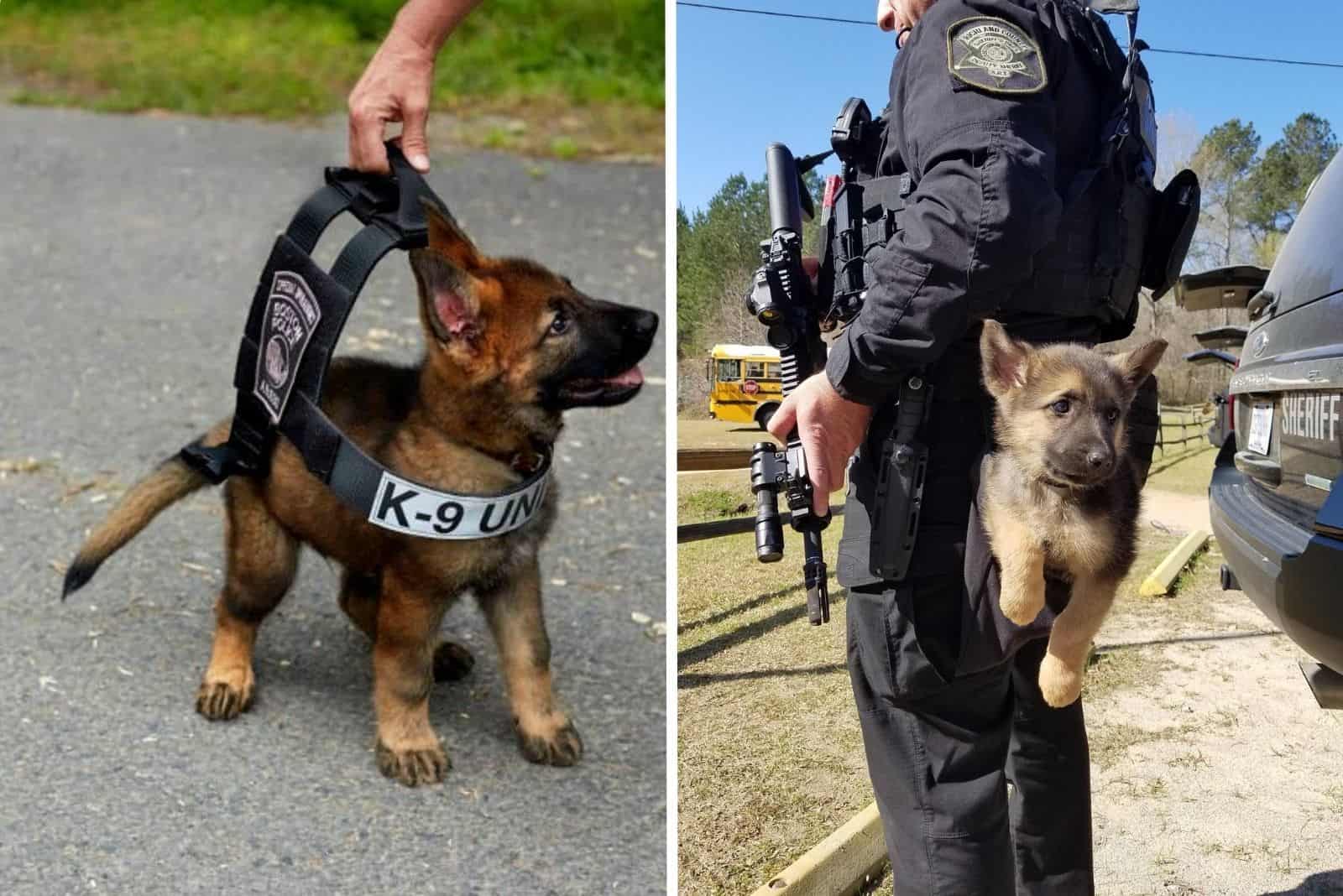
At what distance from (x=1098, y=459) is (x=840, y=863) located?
1.08 m

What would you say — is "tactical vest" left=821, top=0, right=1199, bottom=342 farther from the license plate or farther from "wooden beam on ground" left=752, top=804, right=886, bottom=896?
"wooden beam on ground" left=752, top=804, right=886, bottom=896

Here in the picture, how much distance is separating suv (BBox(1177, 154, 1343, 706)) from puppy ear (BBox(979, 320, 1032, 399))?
0.49 meters

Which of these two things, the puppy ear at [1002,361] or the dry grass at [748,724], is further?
the dry grass at [748,724]

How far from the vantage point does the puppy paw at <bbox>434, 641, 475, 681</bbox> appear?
3678 millimetres

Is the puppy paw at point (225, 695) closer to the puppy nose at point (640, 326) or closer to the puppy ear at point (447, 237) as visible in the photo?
the puppy ear at point (447, 237)

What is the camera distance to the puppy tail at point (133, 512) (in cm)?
344

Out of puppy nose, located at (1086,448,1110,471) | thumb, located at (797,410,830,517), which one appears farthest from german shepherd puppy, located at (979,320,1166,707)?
thumb, located at (797,410,830,517)

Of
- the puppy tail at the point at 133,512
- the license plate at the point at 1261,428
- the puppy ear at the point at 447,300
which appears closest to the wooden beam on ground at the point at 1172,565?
the license plate at the point at 1261,428

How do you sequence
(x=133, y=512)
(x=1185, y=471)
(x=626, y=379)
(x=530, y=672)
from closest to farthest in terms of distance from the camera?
(x=1185, y=471), (x=626, y=379), (x=530, y=672), (x=133, y=512)

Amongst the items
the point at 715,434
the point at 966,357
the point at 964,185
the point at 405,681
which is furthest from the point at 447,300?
the point at 964,185

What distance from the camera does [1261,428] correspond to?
2.35 metres

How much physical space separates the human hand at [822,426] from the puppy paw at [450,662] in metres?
1.86

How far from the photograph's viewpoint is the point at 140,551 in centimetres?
424

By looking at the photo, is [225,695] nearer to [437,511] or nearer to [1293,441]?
[437,511]
